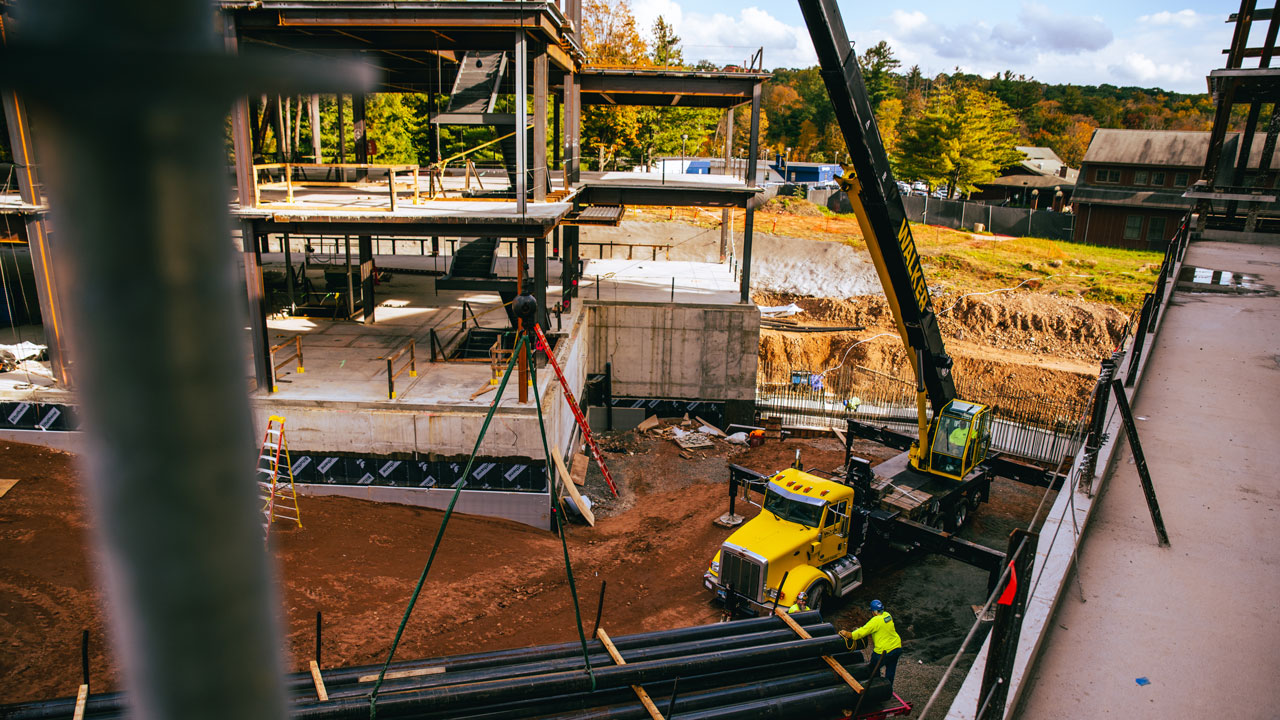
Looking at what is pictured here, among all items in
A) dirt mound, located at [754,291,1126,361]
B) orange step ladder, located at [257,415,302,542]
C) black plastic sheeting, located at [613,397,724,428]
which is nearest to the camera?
orange step ladder, located at [257,415,302,542]

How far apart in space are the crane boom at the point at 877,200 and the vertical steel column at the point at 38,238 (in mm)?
15101

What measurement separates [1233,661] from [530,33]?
1672 cm

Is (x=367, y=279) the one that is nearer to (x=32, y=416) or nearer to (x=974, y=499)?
(x=32, y=416)

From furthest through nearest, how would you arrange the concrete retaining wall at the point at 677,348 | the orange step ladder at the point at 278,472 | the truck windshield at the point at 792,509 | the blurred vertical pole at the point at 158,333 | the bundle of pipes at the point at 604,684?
the concrete retaining wall at the point at 677,348 → the orange step ladder at the point at 278,472 → the truck windshield at the point at 792,509 → the bundle of pipes at the point at 604,684 → the blurred vertical pole at the point at 158,333

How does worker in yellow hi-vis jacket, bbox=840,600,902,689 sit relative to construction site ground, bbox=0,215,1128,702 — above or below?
above

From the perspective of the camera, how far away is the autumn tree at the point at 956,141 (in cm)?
5719

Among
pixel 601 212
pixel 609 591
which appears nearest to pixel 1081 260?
pixel 601 212

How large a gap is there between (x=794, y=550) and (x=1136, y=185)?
53.8m

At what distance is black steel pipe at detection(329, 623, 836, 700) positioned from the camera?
29.0ft

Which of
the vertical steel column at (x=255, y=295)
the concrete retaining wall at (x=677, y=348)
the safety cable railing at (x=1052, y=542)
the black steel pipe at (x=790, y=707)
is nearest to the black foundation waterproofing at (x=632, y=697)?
the black steel pipe at (x=790, y=707)

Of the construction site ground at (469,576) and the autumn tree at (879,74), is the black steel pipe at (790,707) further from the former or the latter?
the autumn tree at (879,74)

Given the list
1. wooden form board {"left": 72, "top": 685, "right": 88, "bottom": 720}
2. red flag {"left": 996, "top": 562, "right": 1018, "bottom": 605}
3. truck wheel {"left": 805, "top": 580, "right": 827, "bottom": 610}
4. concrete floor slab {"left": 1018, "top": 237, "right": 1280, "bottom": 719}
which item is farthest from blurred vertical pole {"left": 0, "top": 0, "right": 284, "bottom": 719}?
truck wheel {"left": 805, "top": 580, "right": 827, "bottom": 610}

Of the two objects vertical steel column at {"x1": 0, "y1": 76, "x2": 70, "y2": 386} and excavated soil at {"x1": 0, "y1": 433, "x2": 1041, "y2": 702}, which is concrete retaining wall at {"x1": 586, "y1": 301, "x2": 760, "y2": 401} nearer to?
excavated soil at {"x1": 0, "y1": 433, "x2": 1041, "y2": 702}

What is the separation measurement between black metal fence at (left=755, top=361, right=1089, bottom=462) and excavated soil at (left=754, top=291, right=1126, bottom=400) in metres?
1.45
